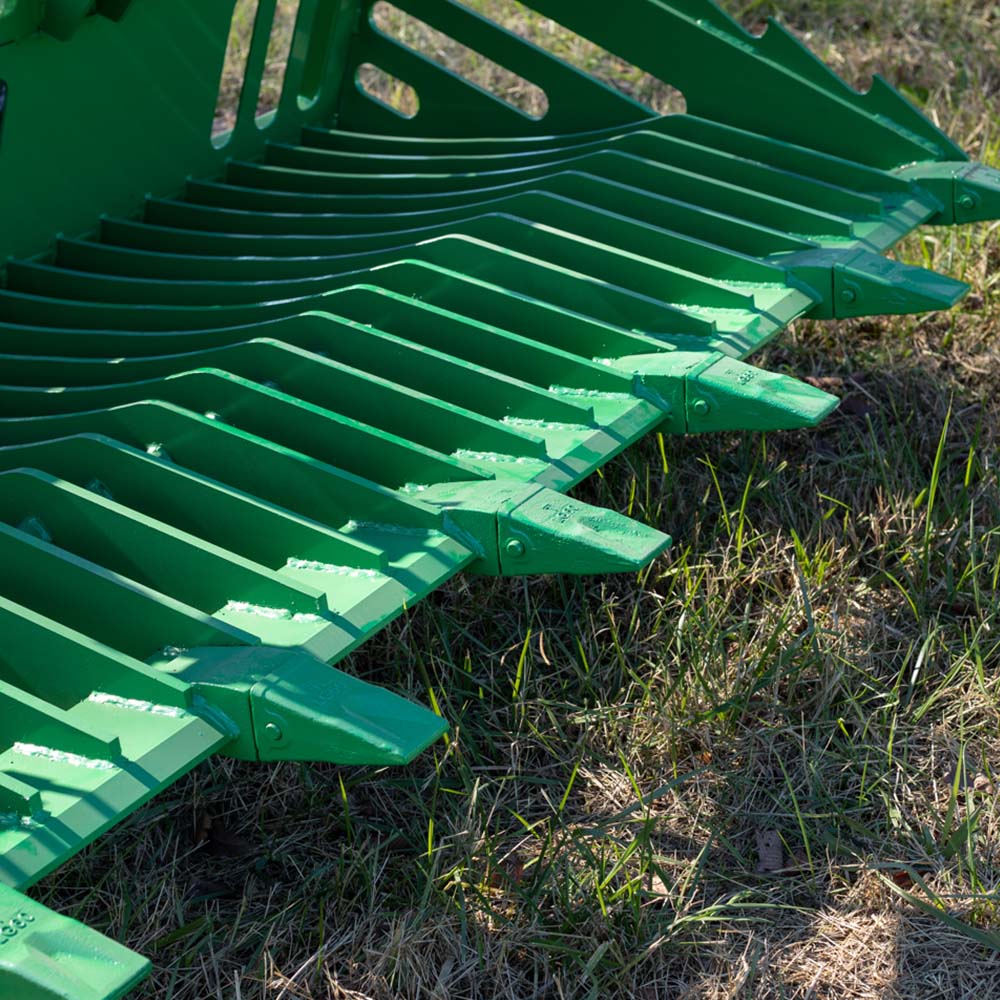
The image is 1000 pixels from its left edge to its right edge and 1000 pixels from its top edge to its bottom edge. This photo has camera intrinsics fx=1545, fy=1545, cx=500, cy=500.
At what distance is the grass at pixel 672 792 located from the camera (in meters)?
2.34

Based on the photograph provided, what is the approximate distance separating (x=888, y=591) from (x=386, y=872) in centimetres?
119

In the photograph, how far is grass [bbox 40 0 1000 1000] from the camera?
7.68 ft

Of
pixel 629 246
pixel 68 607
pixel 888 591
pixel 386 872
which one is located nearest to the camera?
pixel 68 607

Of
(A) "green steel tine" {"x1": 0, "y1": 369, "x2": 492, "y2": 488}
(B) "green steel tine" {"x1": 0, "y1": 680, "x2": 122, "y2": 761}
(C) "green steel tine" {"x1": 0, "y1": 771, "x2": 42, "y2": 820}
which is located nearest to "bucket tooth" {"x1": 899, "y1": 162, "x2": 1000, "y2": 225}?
(A) "green steel tine" {"x1": 0, "y1": 369, "x2": 492, "y2": 488}

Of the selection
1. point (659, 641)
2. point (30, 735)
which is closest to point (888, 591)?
point (659, 641)

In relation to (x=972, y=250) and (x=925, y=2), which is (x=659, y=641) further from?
(x=925, y=2)

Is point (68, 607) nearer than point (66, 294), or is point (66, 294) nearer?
point (68, 607)

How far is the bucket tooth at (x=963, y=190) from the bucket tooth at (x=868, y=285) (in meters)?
0.35

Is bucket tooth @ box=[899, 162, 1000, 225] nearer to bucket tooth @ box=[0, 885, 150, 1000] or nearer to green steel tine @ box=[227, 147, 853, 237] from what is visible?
green steel tine @ box=[227, 147, 853, 237]

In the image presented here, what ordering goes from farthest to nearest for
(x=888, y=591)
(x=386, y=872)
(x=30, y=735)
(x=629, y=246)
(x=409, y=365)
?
1. (x=629, y=246)
2. (x=888, y=591)
3. (x=409, y=365)
4. (x=386, y=872)
5. (x=30, y=735)

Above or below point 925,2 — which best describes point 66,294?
above

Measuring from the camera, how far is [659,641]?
2963 mm

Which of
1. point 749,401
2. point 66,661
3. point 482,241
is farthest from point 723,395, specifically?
point 66,661

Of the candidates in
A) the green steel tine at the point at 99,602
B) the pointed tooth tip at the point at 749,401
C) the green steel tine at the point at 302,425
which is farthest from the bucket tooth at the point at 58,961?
the pointed tooth tip at the point at 749,401
